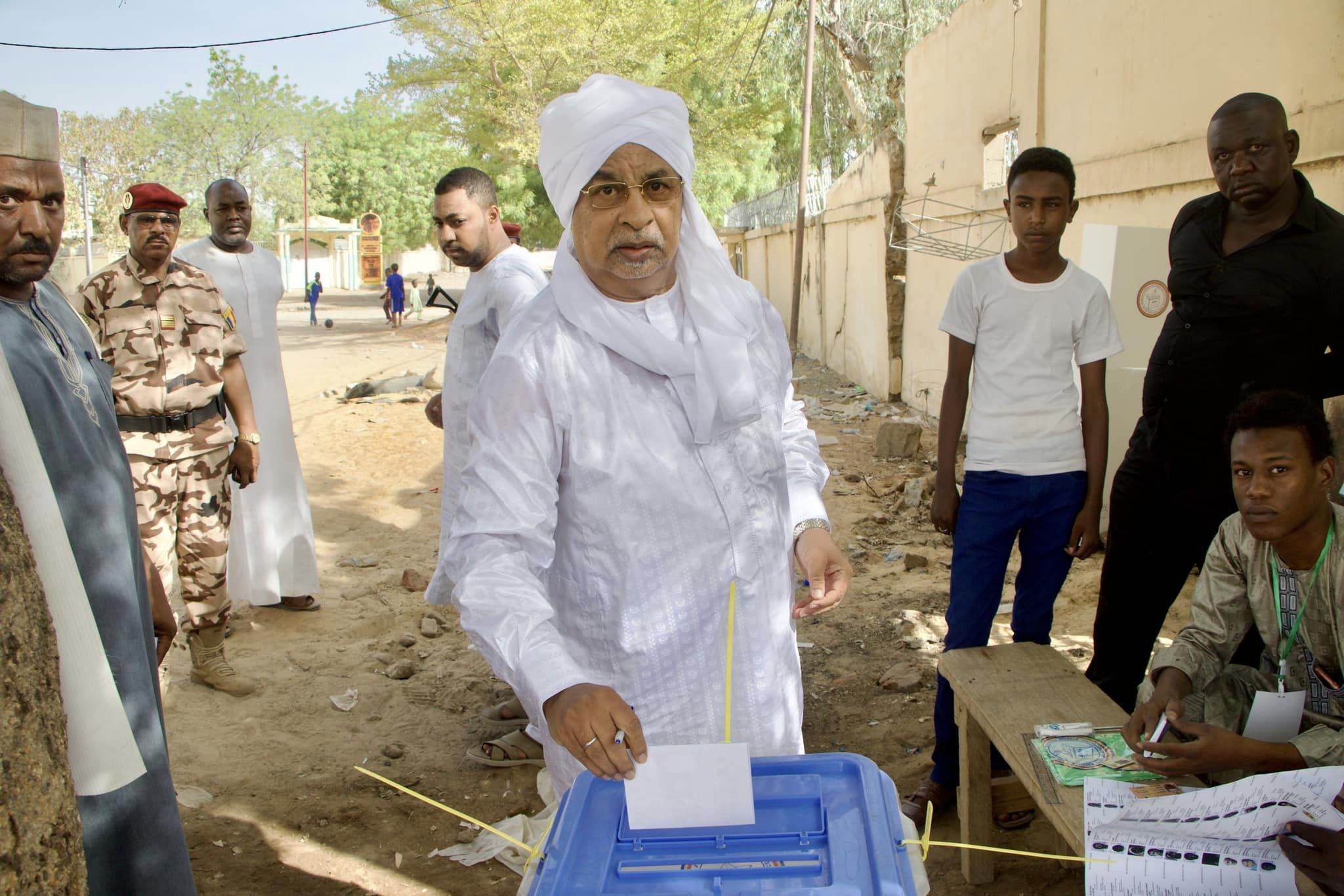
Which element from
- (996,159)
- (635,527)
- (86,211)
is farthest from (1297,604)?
(86,211)

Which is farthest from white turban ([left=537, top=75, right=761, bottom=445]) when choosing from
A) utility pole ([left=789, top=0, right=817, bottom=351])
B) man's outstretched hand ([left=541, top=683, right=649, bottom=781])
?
utility pole ([left=789, top=0, right=817, bottom=351])

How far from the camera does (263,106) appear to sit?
39.8m

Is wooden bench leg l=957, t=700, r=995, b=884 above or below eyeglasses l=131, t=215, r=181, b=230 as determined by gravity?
below

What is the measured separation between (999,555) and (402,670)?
9.19 feet

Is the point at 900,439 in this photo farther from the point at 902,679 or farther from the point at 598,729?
the point at 598,729

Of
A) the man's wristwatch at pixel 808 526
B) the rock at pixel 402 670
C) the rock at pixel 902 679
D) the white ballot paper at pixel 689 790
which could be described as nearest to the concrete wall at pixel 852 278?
the rock at pixel 902 679

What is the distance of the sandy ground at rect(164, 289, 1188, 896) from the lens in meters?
3.21

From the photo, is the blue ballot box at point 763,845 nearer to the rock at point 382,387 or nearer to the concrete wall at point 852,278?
the concrete wall at point 852,278

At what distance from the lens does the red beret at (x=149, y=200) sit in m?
4.02

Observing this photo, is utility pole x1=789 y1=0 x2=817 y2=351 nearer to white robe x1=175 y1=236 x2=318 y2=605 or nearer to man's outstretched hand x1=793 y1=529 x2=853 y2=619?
white robe x1=175 y1=236 x2=318 y2=605

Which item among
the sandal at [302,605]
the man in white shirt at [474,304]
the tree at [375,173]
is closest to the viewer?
the man in white shirt at [474,304]

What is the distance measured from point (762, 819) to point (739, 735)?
1.84 feet

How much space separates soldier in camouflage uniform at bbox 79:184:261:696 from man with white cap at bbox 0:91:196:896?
74.9 inches

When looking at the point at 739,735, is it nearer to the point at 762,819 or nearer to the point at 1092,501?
the point at 762,819
